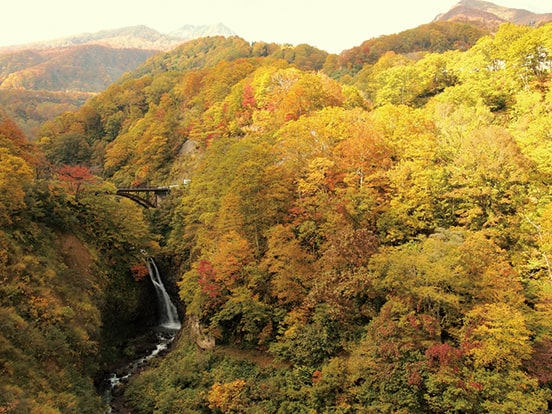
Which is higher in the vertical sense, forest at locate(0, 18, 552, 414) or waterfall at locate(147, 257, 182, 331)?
forest at locate(0, 18, 552, 414)

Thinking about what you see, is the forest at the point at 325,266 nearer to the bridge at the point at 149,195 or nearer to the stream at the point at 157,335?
the stream at the point at 157,335

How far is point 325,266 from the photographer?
26.7m

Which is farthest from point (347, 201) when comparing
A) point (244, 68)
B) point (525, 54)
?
point (244, 68)

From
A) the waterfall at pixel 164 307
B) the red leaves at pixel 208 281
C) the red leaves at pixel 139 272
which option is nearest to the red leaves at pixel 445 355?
the red leaves at pixel 208 281

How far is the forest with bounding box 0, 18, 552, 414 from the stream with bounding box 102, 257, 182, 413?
70.6 inches

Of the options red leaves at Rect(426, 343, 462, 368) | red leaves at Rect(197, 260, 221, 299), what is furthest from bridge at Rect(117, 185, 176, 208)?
red leaves at Rect(426, 343, 462, 368)

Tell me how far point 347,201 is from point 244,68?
51063mm

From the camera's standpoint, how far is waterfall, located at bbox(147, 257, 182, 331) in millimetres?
43000

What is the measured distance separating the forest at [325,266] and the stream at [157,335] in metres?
1.79

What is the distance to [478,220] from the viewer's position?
27.1m

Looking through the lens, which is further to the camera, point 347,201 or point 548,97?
point 548,97

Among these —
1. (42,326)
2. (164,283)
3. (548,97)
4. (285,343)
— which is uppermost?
(548,97)

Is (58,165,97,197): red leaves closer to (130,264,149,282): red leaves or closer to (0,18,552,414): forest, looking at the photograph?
(0,18,552,414): forest

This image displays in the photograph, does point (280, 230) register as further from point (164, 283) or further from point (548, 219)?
point (164, 283)
